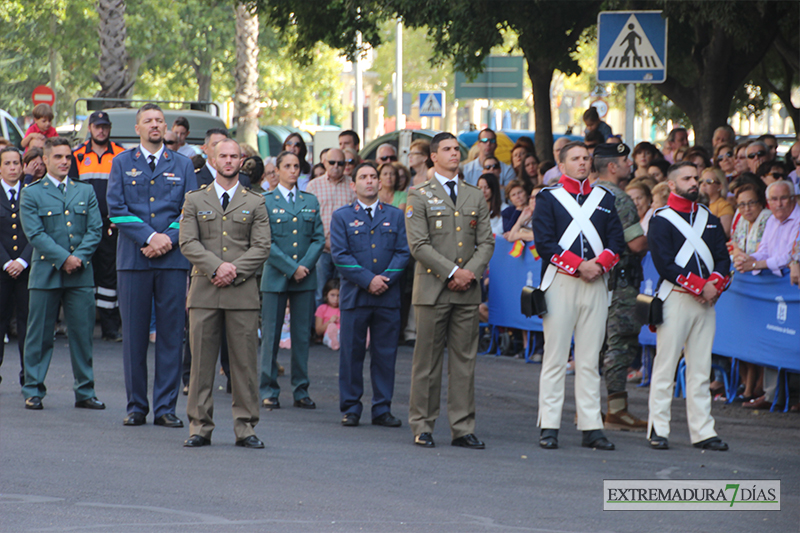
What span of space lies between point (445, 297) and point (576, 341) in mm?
995

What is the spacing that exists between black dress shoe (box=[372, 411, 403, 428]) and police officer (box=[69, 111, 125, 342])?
14.5ft

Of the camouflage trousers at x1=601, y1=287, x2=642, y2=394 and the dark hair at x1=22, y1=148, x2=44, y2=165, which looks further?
the dark hair at x1=22, y1=148, x2=44, y2=165

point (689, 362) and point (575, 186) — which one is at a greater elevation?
point (575, 186)

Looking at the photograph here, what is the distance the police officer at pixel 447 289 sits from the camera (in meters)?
8.33

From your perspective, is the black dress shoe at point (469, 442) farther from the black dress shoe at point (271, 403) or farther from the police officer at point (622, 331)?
the black dress shoe at point (271, 403)

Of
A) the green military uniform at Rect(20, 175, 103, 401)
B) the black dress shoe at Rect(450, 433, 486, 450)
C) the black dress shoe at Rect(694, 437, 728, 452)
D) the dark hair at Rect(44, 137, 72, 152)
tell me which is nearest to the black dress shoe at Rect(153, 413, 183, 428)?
the green military uniform at Rect(20, 175, 103, 401)

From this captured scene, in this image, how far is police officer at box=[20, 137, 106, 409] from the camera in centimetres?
941

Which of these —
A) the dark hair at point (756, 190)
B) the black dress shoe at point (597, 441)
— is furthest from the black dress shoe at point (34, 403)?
the dark hair at point (756, 190)

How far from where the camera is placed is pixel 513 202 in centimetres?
1306

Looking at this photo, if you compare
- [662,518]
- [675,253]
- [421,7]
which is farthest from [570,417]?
[421,7]

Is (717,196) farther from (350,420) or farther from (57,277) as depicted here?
(57,277)

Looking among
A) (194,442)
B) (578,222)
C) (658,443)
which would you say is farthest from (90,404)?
(658,443)

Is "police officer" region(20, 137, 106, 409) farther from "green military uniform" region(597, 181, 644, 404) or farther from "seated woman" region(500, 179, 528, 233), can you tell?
"seated woman" region(500, 179, 528, 233)

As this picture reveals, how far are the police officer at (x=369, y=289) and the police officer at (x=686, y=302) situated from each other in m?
2.04
